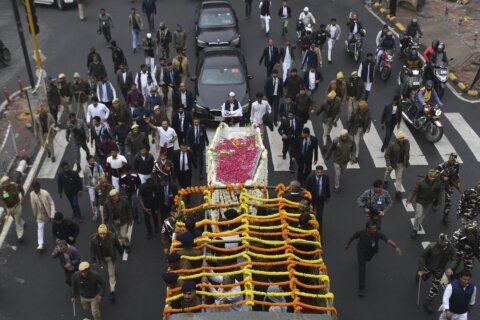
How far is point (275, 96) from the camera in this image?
17.3 meters

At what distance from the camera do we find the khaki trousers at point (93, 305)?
1037cm

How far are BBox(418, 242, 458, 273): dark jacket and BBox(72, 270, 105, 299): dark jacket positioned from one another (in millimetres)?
5682

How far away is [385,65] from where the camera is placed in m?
20.0

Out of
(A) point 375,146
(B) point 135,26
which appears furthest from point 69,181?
(B) point 135,26

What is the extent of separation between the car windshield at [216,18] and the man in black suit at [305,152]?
31.0ft

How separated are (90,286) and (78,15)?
64.4 ft

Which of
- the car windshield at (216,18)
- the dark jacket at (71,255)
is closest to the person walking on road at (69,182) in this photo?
the dark jacket at (71,255)

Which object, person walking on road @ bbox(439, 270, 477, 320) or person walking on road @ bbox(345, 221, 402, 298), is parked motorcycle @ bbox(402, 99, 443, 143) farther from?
person walking on road @ bbox(439, 270, 477, 320)

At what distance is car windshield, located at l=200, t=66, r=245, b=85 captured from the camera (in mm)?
17938

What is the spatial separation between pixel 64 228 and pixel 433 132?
34.1 feet

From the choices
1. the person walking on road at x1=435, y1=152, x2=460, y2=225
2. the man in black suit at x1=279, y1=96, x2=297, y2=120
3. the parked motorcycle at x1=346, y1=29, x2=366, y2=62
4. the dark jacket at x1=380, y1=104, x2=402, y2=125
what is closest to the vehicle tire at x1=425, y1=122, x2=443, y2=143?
the dark jacket at x1=380, y1=104, x2=402, y2=125

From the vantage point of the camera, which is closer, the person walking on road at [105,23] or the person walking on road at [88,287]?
the person walking on road at [88,287]

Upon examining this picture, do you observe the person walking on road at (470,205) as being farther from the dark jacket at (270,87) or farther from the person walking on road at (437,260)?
the dark jacket at (270,87)

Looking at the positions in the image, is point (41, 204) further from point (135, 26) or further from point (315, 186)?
point (135, 26)
